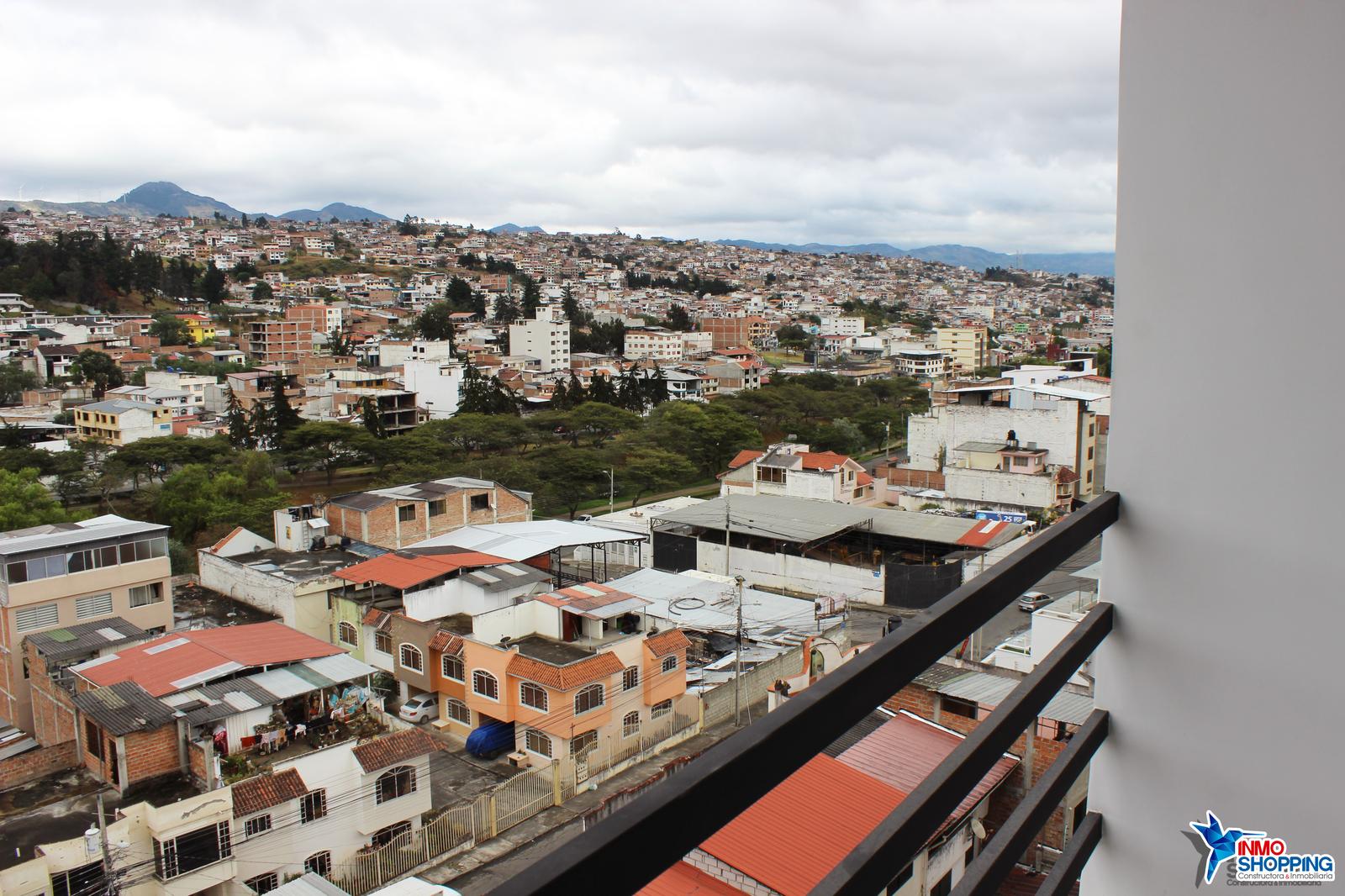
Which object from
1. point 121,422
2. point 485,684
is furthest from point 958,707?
point 121,422

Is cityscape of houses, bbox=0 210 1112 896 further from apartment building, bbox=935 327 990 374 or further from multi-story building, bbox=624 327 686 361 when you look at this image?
apartment building, bbox=935 327 990 374

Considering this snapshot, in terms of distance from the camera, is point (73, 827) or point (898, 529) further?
point (898, 529)

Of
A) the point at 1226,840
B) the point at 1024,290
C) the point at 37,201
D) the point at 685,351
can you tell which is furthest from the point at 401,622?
the point at 37,201

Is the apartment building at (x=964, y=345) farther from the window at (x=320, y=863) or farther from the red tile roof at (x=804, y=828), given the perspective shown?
the red tile roof at (x=804, y=828)

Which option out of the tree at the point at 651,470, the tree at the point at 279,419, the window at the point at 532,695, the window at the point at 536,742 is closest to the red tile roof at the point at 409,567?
the window at the point at 532,695

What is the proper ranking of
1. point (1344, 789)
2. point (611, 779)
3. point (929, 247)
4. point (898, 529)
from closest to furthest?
point (1344, 789) → point (611, 779) → point (898, 529) → point (929, 247)

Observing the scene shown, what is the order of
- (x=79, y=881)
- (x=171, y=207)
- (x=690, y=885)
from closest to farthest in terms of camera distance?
(x=690, y=885) → (x=79, y=881) → (x=171, y=207)

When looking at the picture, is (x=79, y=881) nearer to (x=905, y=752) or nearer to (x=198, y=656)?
(x=198, y=656)

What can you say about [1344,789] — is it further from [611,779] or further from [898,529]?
[898,529]
